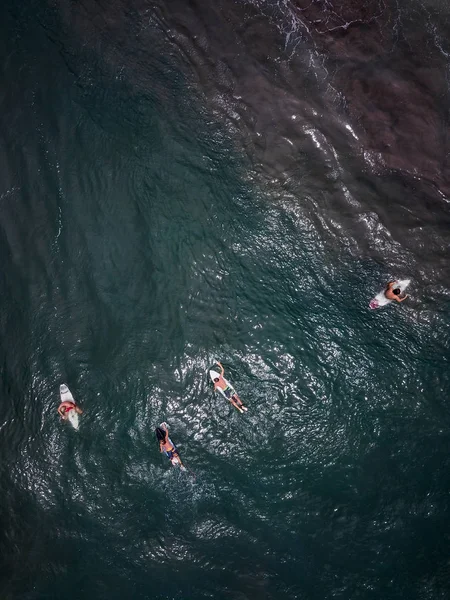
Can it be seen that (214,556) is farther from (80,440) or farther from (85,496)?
(80,440)

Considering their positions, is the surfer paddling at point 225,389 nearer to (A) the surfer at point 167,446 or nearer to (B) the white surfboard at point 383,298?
(A) the surfer at point 167,446

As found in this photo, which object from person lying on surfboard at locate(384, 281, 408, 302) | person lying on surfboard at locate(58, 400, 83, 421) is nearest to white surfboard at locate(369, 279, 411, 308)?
person lying on surfboard at locate(384, 281, 408, 302)

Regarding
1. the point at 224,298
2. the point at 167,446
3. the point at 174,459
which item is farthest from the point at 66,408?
the point at 224,298

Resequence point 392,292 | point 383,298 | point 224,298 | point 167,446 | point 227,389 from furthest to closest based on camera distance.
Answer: point 224,298
point 383,298
point 392,292
point 227,389
point 167,446

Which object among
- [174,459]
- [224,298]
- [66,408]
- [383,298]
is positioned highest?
[224,298]

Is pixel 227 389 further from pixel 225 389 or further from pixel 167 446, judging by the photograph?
pixel 167 446

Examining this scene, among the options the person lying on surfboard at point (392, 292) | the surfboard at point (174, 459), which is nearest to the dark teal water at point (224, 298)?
the surfboard at point (174, 459)

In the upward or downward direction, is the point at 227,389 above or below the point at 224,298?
below
